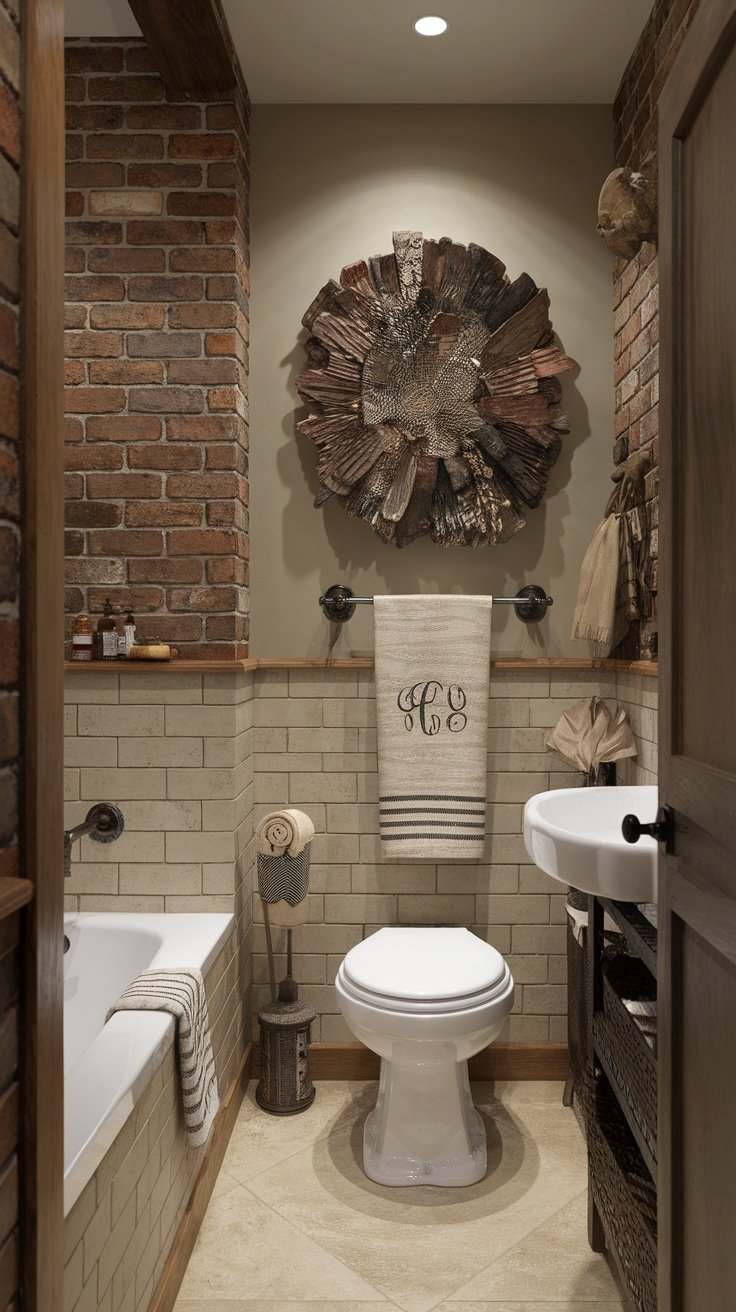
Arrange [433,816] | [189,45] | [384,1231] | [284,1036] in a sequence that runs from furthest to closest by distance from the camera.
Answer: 1. [433,816]
2. [284,1036]
3. [189,45]
4. [384,1231]

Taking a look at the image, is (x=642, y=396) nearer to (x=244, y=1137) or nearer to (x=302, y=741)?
(x=302, y=741)

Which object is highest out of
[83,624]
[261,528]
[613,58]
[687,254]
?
[613,58]

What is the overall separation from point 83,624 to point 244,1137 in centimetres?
147

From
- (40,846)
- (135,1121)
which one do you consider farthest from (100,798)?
(40,846)

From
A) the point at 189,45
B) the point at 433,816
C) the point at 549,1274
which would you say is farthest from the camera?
the point at 433,816

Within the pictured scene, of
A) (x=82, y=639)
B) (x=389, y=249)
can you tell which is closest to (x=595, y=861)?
(x=82, y=639)

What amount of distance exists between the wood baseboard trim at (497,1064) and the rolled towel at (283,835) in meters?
0.72

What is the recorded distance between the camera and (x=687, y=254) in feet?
4.29

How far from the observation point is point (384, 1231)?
2.12 m

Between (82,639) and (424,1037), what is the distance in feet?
4.51

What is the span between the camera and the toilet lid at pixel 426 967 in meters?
2.17

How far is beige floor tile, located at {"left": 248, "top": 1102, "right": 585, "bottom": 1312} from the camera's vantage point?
198 cm

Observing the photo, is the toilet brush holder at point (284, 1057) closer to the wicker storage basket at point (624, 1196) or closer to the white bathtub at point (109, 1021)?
the white bathtub at point (109, 1021)

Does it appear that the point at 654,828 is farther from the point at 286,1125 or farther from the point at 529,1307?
the point at 286,1125
